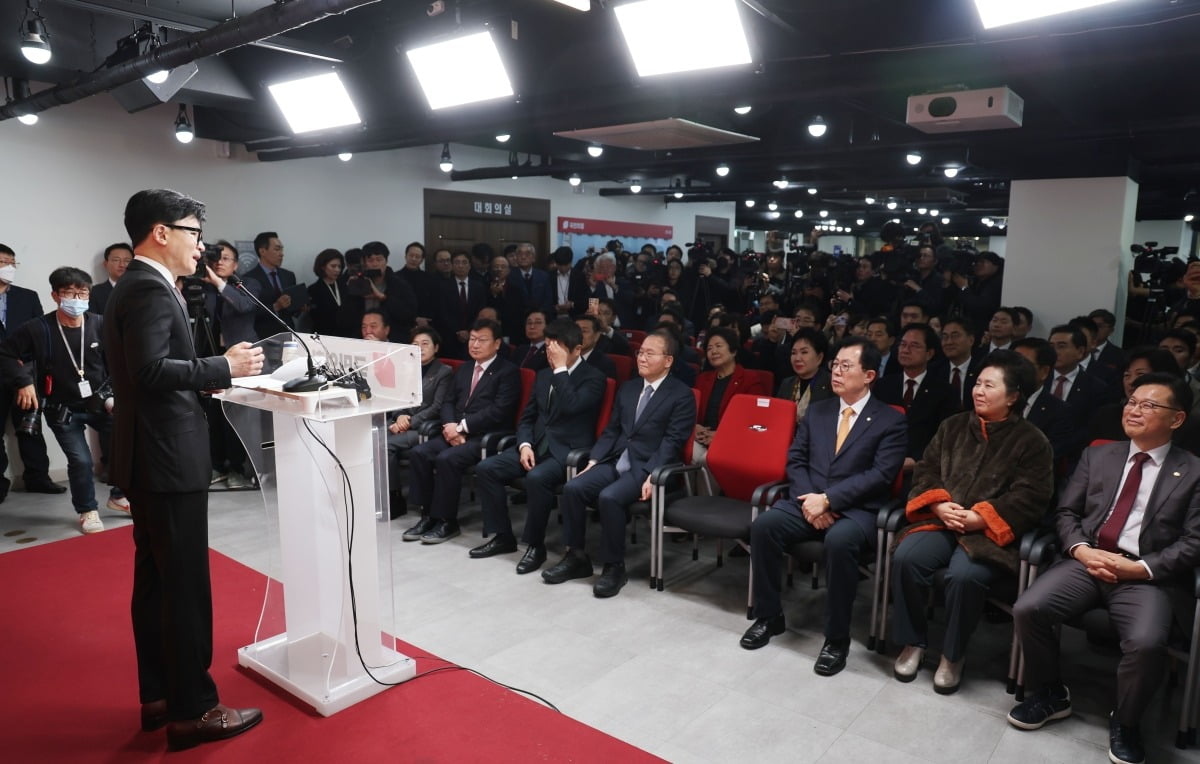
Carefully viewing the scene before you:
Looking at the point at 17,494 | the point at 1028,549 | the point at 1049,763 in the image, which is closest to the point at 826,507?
the point at 1028,549

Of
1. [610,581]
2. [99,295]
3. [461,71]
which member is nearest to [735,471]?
[610,581]

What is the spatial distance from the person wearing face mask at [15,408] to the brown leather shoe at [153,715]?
142 inches

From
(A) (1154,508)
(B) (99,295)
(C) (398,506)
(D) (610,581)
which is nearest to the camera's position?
(A) (1154,508)

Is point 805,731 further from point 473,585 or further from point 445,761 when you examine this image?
point 473,585

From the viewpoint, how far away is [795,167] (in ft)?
29.4

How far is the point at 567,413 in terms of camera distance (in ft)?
15.1

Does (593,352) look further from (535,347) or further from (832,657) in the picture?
(832,657)

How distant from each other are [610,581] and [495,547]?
0.85 meters

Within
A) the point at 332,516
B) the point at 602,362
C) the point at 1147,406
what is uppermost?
the point at 1147,406

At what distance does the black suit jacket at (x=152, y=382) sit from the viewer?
2281 millimetres

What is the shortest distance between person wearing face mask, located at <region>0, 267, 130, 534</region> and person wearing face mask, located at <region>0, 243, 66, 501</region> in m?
0.39

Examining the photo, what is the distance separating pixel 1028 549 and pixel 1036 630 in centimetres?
32

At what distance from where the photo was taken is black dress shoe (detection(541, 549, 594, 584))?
418 cm

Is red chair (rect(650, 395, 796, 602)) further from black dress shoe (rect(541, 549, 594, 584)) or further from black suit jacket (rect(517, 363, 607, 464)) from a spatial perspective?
black suit jacket (rect(517, 363, 607, 464))
